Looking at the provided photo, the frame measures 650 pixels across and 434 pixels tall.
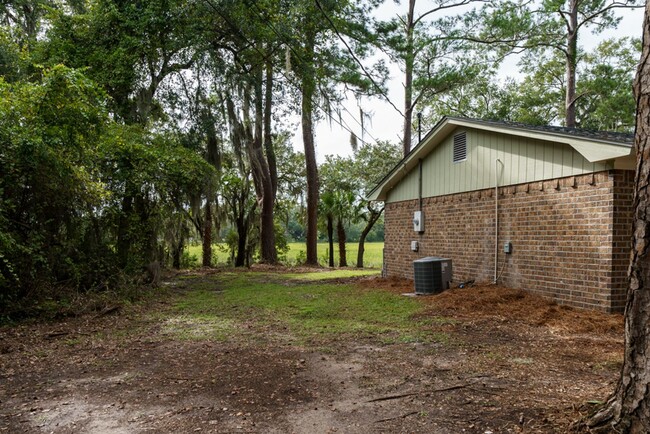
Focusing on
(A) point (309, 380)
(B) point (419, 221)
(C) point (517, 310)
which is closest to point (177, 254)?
(B) point (419, 221)

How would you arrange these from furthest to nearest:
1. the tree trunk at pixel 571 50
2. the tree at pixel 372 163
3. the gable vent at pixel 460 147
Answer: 1. the tree at pixel 372 163
2. the tree trunk at pixel 571 50
3. the gable vent at pixel 460 147

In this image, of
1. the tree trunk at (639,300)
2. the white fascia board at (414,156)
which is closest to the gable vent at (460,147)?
the white fascia board at (414,156)

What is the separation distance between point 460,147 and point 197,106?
830cm

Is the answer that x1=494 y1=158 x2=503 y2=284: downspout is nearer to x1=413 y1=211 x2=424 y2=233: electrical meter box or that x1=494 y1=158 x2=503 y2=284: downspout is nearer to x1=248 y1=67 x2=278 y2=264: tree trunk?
x1=413 y1=211 x2=424 y2=233: electrical meter box

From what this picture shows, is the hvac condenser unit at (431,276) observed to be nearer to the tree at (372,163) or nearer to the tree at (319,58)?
the tree at (319,58)

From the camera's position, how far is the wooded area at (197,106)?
22.6 ft

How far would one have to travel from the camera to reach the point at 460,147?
10.0 m

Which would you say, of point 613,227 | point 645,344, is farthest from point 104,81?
point 645,344

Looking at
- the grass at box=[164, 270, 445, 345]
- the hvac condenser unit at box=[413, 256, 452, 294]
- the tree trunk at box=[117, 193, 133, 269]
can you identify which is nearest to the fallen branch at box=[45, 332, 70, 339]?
the grass at box=[164, 270, 445, 345]

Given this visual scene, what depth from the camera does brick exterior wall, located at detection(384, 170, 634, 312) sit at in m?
6.48

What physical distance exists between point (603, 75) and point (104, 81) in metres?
→ 22.8

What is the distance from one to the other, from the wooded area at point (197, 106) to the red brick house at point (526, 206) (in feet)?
9.37

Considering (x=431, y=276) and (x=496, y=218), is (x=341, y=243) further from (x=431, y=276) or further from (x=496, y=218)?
(x=496, y=218)

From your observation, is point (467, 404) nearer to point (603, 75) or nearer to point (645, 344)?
point (645, 344)
